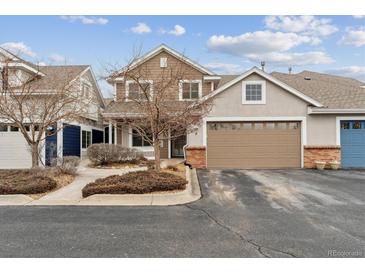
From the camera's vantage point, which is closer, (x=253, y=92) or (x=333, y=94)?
(x=253, y=92)

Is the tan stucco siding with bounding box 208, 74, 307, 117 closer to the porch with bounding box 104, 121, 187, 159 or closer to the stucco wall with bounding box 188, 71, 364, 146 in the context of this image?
the stucco wall with bounding box 188, 71, 364, 146

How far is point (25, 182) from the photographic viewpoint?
9.38 m

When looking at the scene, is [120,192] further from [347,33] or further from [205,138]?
[347,33]

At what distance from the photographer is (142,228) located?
18.9 ft

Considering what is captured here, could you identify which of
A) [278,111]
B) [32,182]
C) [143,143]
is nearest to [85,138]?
[143,143]

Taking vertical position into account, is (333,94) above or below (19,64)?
below

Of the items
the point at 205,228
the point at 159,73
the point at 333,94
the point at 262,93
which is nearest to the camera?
the point at 205,228

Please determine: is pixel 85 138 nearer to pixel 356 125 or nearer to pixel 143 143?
pixel 143 143

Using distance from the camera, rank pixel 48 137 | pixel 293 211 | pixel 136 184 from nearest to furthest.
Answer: pixel 293 211, pixel 136 184, pixel 48 137

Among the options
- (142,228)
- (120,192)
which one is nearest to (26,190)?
(120,192)

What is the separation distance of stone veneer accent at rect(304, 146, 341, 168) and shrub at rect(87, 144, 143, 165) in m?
9.74

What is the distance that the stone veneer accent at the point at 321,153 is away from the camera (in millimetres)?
15391

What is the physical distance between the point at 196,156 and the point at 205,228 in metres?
9.84

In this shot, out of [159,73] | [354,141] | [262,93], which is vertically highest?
[159,73]
